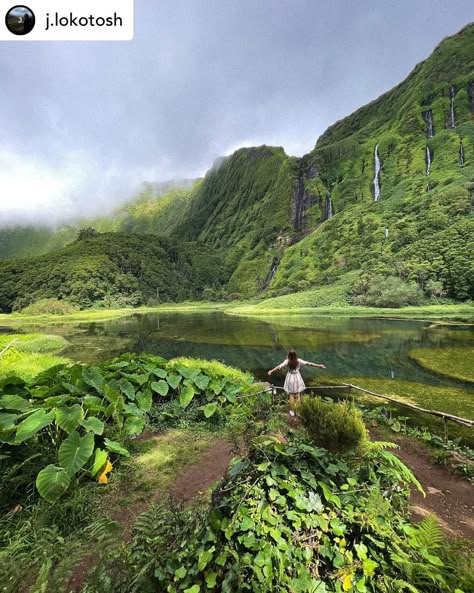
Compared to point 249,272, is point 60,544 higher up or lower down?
lower down

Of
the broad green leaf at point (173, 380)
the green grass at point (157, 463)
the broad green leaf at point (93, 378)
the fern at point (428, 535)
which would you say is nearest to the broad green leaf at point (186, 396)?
the broad green leaf at point (173, 380)

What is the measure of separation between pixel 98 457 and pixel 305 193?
17281 cm

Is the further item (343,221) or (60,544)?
(343,221)

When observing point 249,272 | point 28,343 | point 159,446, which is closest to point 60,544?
point 159,446

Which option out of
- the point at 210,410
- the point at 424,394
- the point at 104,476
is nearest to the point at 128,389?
the point at 210,410

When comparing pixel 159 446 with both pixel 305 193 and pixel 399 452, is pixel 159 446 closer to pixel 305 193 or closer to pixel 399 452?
pixel 399 452

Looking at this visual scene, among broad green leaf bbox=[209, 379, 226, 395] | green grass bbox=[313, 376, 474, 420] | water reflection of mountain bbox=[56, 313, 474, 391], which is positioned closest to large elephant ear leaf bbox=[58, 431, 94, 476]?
broad green leaf bbox=[209, 379, 226, 395]

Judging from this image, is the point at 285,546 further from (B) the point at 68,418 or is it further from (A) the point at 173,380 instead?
(A) the point at 173,380

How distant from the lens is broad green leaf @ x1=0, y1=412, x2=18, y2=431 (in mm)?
5011

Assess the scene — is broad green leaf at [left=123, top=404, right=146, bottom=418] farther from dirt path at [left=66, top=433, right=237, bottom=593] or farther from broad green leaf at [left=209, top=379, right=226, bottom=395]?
broad green leaf at [left=209, top=379, right=226, bottom=395]

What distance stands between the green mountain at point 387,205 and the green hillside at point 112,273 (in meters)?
16.2

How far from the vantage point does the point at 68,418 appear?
534 cm

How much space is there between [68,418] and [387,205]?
118962mm

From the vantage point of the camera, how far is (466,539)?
4410mm
